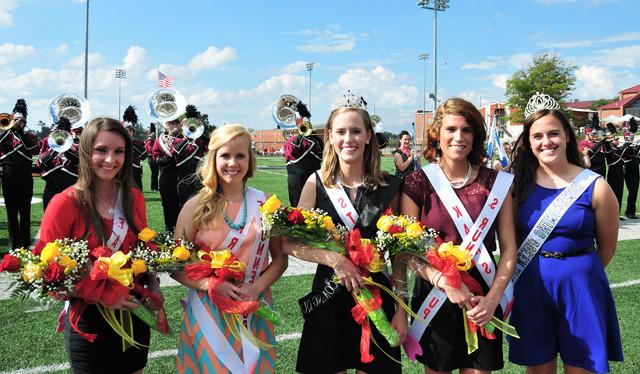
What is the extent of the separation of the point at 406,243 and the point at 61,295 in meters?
1.46

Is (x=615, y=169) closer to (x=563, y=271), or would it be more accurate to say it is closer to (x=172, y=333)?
(x=563, y=271)

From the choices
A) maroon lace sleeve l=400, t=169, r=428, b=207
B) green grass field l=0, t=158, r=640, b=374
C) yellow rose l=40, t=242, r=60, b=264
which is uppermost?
maroon lace sleeve l=400, t=169, r=428, b=207

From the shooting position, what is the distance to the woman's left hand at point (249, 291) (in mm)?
2355

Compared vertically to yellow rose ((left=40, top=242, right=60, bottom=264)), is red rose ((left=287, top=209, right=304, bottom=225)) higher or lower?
higher

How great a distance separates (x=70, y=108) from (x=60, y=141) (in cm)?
58

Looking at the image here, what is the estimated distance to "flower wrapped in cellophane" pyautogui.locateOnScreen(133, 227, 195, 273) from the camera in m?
2.23

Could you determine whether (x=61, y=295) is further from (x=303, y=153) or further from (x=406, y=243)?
(x=303, y=153)

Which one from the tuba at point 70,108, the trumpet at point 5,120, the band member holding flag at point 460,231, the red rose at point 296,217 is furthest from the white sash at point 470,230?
the trumpet at point 5,120

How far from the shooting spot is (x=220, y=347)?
2393 millimetres

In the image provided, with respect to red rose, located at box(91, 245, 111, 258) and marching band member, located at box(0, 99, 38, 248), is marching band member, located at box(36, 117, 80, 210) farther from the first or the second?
red rose, located at box(91, 245, 111, 258)

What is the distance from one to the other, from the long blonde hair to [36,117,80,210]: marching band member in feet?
20.8

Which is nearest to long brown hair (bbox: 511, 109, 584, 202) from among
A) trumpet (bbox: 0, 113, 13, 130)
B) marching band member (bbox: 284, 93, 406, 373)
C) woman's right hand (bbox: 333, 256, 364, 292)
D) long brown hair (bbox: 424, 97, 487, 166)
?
long brown hair (bbox: 424, 97, 487, 166)

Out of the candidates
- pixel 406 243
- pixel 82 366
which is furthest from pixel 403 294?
pixel 82 366

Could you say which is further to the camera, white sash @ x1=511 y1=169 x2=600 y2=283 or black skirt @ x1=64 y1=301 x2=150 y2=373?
white sash @ x1=511 y1=169 x2=600 y2=283
